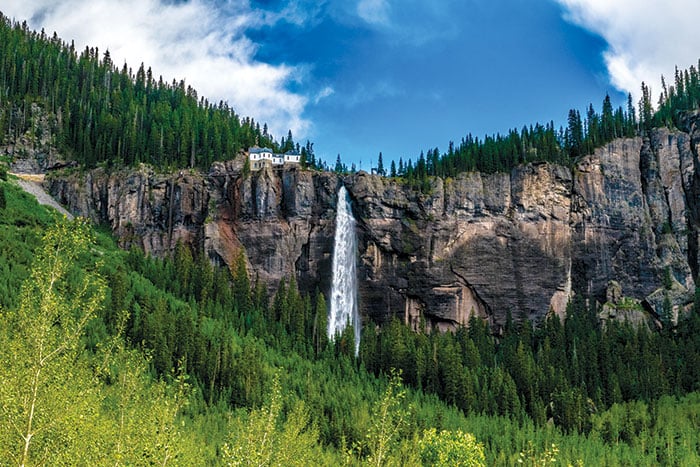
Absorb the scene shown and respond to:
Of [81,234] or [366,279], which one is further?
[366,279]

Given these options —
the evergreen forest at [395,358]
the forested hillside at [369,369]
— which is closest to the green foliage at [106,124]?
the evergreen forest at [395,358]

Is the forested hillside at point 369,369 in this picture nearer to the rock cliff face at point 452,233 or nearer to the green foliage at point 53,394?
the rock cliff face at point 452,233

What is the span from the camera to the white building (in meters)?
149

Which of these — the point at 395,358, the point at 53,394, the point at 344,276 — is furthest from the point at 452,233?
the point at 53,394

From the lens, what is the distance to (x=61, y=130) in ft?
575

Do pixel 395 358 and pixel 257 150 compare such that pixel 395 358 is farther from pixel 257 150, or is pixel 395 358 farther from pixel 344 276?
pixel 257 150

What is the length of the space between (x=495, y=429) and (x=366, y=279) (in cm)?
4675

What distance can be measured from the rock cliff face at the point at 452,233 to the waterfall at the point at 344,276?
5.52ft

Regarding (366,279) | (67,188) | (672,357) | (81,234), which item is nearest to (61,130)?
(67,188)

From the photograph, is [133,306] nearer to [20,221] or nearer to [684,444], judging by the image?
[20,221]

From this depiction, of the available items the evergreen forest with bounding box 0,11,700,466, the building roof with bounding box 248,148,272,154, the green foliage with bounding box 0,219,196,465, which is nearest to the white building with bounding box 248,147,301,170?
the building roof with bounding box 248,148,272,154

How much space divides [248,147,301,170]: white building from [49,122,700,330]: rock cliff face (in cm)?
593

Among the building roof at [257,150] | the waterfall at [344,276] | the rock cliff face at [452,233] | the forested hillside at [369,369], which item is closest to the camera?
the forested hillside at [369,369]

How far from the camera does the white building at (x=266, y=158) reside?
148750 millimetres
